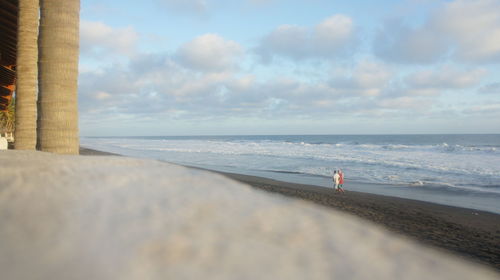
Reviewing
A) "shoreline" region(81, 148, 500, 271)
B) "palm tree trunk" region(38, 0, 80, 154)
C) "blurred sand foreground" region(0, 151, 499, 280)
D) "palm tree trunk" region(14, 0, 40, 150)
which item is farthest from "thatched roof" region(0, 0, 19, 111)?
"blurred sand foreground" region(0, 151, 499, 280)

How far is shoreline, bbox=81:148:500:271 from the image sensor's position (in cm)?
837

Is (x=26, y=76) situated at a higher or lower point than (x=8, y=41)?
lower

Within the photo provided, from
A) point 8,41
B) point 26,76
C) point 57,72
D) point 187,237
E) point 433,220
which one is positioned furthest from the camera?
point 8,41

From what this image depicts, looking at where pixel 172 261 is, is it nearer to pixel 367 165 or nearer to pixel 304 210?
pixel 304 210

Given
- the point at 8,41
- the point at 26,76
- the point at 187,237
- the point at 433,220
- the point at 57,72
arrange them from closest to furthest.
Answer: the point at 187,237, the point at 57,72, the point at 26,76, the point at 433,220, the point at 8,41

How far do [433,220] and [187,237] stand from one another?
1255 centimetres

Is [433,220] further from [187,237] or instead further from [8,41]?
[8,41]

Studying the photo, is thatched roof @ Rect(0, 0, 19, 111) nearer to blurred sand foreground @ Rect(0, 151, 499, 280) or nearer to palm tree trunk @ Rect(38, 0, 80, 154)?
palm tree trunk @ Rect(38, 0, 80, 154)

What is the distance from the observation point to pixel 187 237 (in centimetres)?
38

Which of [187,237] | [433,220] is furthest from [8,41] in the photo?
[433,220]

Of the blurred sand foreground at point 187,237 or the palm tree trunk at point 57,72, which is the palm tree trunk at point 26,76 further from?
the blurred sand foreground at point 187,237

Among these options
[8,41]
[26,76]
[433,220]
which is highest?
[8,41]

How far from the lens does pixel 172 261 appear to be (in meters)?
0.35

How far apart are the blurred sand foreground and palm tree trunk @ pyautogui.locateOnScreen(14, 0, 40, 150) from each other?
21.7 feet
